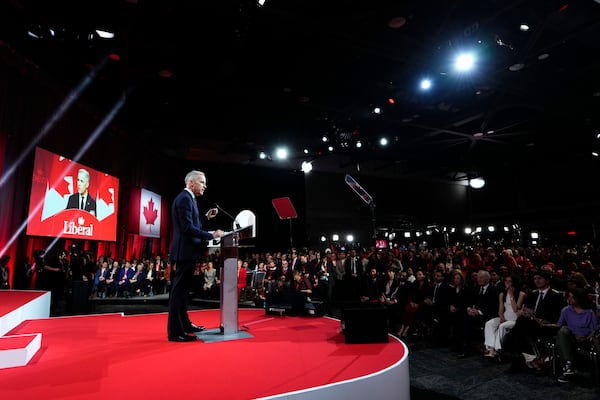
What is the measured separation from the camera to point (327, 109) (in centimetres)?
944

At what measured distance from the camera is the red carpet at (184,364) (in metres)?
1.86

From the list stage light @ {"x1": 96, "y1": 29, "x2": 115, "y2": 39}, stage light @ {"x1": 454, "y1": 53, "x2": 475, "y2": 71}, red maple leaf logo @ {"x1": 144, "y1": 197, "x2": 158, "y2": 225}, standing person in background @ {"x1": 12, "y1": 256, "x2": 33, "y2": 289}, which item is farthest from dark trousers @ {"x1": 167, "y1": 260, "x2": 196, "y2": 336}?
red maple leaf logo @ {"x1": 144, "y1": 197, "x2": 158, "y2": 225}

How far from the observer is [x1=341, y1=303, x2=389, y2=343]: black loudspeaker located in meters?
2.93

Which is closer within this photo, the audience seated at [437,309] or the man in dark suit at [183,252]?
the man in dark suit at [183,252]

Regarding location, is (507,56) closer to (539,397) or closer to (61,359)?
(539,397)

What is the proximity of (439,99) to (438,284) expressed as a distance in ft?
16.5

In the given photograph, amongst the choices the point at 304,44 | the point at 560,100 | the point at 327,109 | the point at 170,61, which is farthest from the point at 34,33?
the point at 560,100

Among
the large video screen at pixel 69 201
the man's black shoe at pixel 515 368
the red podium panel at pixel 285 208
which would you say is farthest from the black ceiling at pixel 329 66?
the man's black shoe at pixel 515 368

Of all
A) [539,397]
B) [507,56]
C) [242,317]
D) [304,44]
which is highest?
[304,44]

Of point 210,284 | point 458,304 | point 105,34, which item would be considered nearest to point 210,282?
point 210,284

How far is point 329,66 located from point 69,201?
22.4 ft

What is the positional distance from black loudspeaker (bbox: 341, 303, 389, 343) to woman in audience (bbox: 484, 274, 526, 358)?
6.52 ft

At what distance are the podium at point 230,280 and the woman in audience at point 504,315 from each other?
3013 mm

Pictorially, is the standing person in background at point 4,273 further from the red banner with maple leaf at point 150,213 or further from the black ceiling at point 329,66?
the red banner with maple leaf at point 150,213
